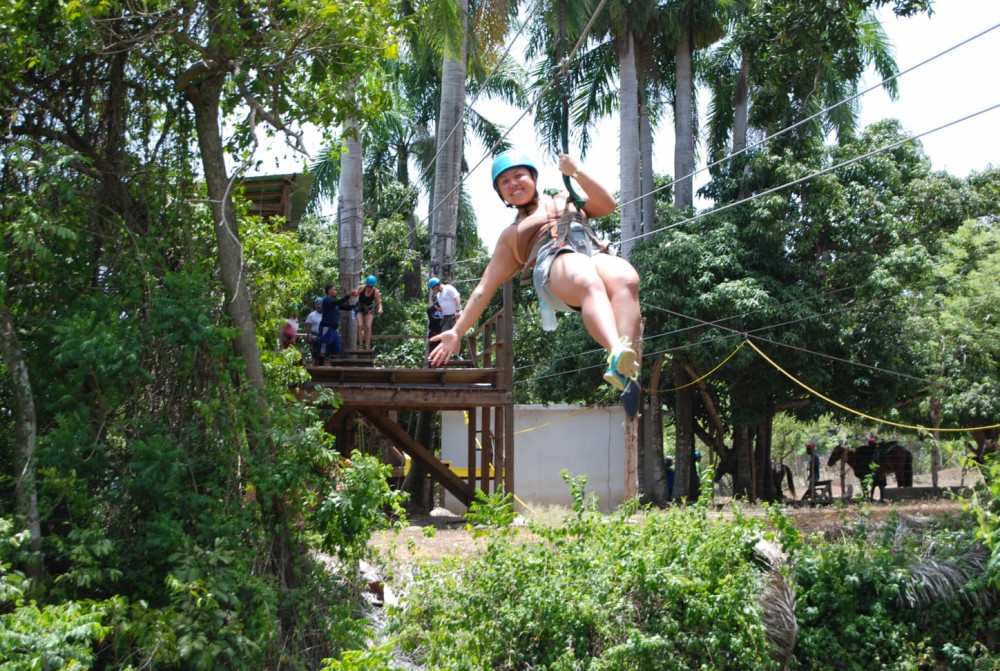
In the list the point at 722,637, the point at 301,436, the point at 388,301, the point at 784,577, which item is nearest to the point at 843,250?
the point at 388,301

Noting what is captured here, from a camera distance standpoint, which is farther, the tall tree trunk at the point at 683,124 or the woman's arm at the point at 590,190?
the tall tree trunk at the point at 683,124

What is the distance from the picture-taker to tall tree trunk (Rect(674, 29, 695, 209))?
67.7ft

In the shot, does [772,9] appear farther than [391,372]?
Yes

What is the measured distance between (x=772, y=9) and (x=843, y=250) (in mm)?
4652

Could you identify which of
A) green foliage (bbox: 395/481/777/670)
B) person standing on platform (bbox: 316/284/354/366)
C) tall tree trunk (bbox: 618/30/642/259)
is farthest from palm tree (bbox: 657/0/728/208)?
green foliage (bbox: 395/481/777/670)

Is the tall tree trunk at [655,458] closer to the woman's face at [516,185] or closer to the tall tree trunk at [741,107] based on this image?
the tall tree trunk at [741,107]

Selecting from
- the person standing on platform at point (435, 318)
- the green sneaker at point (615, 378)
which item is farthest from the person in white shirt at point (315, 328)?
the green sneaker at point (615, 378)


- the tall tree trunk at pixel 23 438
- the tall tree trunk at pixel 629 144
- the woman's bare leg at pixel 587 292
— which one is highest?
the tall tree trunk at pixel 629 144

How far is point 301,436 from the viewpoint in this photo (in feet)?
25.1

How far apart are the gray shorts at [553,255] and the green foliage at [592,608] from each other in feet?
10.8

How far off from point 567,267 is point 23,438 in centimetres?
414

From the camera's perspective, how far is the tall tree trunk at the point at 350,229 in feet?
48.0

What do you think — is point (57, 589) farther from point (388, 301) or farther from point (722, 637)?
point (388, 301)

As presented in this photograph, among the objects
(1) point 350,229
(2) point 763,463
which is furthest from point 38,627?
(2) point 763,463
